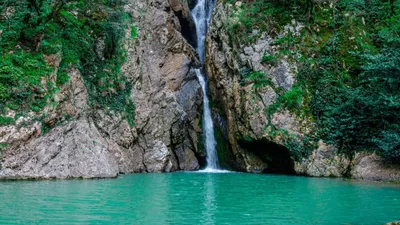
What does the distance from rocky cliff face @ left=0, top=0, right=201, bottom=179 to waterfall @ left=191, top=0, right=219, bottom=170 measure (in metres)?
0.72

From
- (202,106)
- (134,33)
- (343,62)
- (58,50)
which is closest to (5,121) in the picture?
(58,50)

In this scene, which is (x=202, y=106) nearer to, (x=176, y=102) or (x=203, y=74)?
(x=176, y=102)

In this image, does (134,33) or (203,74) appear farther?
(203,74)

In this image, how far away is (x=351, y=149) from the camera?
68.2 ft

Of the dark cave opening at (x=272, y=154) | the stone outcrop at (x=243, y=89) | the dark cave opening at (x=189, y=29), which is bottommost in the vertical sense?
the dark cave opening at (x=272, y=154)

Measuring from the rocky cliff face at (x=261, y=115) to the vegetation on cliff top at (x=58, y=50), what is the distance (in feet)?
22.2

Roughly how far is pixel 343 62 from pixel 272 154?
7087mm

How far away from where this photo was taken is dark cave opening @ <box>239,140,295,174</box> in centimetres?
2303

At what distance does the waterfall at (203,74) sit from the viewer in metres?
27.5

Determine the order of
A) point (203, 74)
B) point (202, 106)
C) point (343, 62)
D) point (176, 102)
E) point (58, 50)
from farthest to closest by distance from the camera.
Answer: point (203, 74) → point (202, 106) → point (176, 102) → point (343, 62) → point (58, 50)

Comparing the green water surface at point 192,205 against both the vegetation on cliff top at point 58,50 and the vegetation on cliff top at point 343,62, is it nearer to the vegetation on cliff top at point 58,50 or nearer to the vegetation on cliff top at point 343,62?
the vegetation on cliff top at point 58,50

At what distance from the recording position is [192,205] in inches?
415

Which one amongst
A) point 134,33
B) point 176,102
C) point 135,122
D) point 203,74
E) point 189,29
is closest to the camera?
point 135,122

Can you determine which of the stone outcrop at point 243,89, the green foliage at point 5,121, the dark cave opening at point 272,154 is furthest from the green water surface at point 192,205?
the stone outcrop at point 243,89
